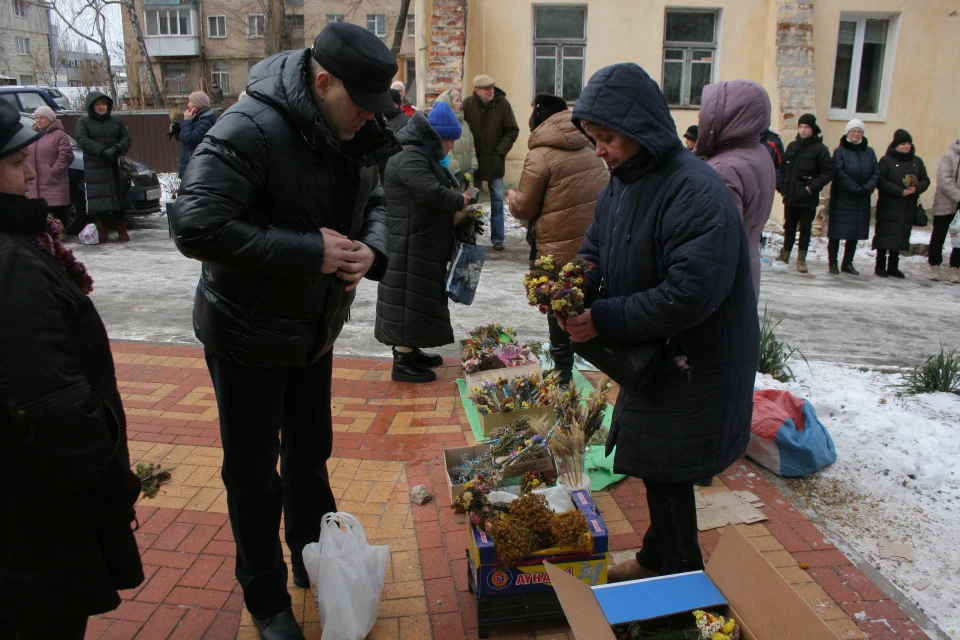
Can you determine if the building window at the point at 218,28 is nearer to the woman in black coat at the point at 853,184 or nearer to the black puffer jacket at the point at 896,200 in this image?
the woman in black coat at the point at 853,184

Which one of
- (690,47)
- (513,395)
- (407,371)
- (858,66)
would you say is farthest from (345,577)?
(858,66)

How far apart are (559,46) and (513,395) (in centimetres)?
Result: 1086

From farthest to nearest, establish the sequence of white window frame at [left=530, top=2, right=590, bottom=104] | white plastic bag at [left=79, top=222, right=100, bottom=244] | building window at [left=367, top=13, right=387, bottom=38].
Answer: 1. building window at [left=367, top=13, right=387, bottom=38]
2. white window frame at [left=530, top=2, right=590, bottom=104]
3. white plastic bag at [left=79, top=222, right=100, bottom=244]

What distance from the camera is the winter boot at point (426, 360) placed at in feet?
17.2

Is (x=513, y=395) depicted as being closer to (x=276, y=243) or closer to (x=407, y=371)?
(x=407, y=371)

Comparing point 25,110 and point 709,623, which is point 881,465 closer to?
point 709,623

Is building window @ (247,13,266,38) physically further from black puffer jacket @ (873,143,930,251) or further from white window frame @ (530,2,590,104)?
black puffer jacket @ (873,143,930,251)

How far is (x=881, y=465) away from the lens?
12.9ft

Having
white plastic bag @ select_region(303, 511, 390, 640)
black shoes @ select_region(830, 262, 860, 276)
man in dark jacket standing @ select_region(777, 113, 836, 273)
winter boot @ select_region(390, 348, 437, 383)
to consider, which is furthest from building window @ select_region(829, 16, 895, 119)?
white plastic bag @ select_region(303, 511, 390, 640)

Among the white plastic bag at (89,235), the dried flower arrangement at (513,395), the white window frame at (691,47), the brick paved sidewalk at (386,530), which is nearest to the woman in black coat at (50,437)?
the brick paved sidewalk at (386,530)

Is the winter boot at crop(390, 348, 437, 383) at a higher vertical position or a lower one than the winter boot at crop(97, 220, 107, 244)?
lower

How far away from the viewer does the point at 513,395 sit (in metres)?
4.18

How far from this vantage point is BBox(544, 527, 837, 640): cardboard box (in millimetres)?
2006

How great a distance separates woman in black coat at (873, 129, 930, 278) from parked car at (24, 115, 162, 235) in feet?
35.5
